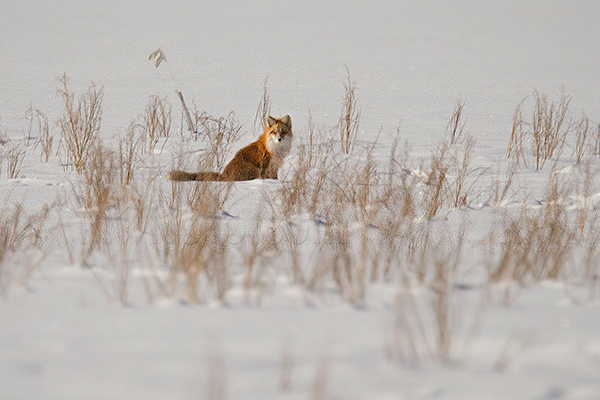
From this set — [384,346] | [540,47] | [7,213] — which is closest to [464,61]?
[540,47]

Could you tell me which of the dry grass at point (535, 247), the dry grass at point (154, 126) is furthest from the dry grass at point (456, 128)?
the dry grass at point (154, 126)

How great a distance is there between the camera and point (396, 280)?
2.66 metres

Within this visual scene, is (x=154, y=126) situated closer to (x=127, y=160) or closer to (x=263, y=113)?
(x=263, y=113)

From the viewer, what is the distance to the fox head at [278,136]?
7.06m

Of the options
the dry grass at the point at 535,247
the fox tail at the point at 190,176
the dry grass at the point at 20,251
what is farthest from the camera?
the fox tail at the point at 190,176

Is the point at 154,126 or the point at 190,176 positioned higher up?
the point at 154,126

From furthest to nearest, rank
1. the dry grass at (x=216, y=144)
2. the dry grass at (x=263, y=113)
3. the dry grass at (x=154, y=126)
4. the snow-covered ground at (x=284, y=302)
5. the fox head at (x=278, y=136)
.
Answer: the dry grass at (x=263, y=113), the dry grass at (x=154, y=126), the fox head at (x=278, y=136), the dry grass at (x=216, y=144), the snow-covered ground at (x=284, y=302)

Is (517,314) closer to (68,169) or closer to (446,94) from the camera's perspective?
(68,169)

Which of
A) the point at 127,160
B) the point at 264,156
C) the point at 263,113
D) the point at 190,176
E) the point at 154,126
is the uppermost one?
the point at 263,113

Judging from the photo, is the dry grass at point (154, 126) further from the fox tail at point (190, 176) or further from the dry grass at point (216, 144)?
the fox tail at point (190, 176)

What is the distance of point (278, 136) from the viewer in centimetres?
706

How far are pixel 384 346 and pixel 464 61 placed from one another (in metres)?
25.0

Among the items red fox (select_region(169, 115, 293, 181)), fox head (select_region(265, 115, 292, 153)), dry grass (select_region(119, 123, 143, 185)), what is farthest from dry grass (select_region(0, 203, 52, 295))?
fox head (select_region(265, 115, 292, 153))

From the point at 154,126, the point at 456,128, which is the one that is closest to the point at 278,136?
the point at 154,126
